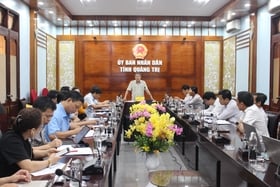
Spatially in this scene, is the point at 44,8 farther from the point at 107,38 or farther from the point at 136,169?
the point at 136,169

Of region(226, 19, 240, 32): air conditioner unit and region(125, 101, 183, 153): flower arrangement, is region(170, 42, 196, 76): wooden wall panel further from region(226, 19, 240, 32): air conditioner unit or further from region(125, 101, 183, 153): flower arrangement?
region(125, 101, 183, 153): flower arrangement

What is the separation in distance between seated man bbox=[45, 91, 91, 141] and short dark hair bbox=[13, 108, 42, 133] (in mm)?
1264

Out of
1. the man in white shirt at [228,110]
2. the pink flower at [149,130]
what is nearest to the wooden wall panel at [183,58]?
the man in white shirt at [228,110]

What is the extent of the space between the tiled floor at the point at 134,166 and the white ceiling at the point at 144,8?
11.1ft

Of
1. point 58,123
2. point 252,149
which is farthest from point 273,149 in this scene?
point 58,123

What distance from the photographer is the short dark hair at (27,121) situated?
7.19 feet

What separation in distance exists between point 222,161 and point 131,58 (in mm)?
7809

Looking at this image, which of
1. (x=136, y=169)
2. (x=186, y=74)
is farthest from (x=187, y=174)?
(x=186, y=74)

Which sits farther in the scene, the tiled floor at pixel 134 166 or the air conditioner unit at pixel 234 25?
the air conditioner unit at pixel 234 25

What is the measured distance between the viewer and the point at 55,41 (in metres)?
10.5

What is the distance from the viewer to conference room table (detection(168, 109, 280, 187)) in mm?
2174

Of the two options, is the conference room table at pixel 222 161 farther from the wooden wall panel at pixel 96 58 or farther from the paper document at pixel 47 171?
the wooden wall panel at pixel 96 58

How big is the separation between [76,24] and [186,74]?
3.64m

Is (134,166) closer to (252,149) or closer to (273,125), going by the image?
(273,125)
